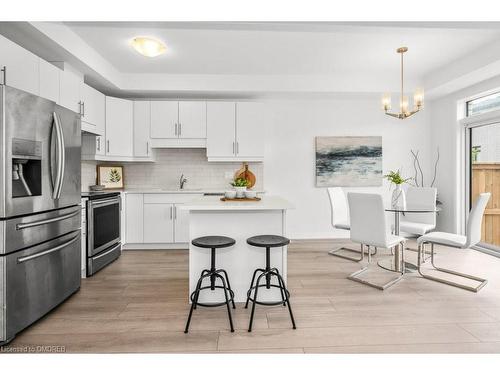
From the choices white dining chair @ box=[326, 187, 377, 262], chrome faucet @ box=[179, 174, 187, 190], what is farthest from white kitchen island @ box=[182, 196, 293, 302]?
chrome faucet @ box=[179, 174, 187, 190]

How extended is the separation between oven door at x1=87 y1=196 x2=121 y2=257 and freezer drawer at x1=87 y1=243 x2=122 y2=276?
0.05 m

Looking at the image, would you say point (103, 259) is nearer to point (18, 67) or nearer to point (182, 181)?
point (182, 181)

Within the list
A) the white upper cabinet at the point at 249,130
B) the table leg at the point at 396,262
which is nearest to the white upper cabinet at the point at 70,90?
the white upper cabinet at the point at 249,130

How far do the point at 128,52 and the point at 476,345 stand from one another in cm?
451

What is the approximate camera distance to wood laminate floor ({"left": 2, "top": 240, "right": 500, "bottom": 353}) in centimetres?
204

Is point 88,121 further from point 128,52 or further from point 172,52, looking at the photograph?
point 172,52

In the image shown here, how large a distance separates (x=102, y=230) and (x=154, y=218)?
3.06 feet

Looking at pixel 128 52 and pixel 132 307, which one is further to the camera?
pixel 128 52

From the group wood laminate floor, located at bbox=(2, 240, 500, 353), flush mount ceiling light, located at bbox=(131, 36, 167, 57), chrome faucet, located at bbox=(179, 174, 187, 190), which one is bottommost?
wood laminate floor, located at bbox=(2, 240, 500, 353)

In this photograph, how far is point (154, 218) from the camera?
4.62 metres

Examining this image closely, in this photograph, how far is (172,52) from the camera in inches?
155

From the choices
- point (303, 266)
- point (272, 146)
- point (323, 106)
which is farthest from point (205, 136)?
point (303, 266)

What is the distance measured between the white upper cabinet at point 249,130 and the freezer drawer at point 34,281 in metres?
2.80

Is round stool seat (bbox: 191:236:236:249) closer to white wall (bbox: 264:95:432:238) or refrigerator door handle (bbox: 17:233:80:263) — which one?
refrigerator door handle (bbox: 17:233:80:263)
